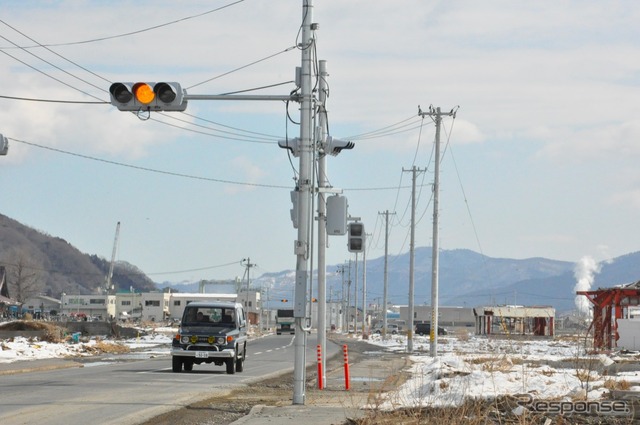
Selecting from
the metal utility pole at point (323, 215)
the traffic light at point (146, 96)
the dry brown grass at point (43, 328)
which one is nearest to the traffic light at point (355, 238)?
the metal utility pole at point (323, 215)

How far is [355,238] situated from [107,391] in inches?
261

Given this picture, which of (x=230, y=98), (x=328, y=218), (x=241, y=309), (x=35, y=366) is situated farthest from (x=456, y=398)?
(x=35, y=366)

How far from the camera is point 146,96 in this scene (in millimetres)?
18703

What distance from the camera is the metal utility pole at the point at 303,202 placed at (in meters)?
20.0

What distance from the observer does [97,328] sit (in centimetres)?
7994

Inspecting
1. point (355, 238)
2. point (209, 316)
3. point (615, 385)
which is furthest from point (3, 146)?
point (209, 316)

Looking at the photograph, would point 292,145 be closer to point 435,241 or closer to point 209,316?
point 209,316

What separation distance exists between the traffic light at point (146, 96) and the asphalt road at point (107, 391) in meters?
5.41

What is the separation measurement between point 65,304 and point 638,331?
143m

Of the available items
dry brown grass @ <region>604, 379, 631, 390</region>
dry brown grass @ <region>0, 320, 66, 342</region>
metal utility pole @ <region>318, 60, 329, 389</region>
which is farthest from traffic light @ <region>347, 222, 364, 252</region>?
dry brown grass @ <region>0, 320, 66, 342</region>

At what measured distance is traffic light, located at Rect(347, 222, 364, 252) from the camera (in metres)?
24.7

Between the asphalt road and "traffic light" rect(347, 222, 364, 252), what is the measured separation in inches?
182

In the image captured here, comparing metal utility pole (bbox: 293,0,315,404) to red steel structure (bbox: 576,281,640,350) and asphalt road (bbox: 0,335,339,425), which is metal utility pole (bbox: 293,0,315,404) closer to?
asphalt road (bbox: 0,335,339,425)

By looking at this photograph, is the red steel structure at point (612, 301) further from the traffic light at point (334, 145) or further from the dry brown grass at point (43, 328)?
the traffic light at point (334, 145)
